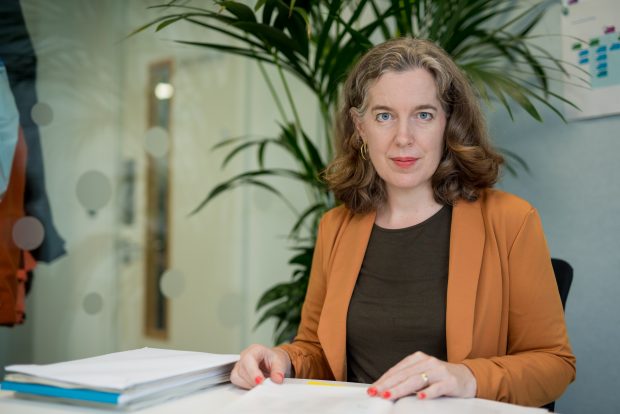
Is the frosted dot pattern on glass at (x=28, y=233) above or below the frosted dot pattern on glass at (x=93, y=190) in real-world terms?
below

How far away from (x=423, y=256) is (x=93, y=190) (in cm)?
166

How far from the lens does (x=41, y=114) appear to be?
226 cm

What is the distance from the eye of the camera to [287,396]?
3.00 feet

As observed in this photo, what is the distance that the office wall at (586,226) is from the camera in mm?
1914

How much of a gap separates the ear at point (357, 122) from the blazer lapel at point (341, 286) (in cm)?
23

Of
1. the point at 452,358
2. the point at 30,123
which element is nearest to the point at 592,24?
the point at 452,358

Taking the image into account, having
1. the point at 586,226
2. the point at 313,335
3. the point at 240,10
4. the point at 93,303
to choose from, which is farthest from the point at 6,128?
A: the point at 586,226

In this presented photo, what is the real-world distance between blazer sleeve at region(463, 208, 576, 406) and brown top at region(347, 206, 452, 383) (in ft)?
0.50

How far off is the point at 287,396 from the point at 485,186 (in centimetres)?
78

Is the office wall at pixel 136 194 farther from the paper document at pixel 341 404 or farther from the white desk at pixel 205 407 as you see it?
the paper document at pixel 341 404

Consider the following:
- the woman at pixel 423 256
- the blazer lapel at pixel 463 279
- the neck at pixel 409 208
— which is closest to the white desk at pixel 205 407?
the woman at pixel 423 256

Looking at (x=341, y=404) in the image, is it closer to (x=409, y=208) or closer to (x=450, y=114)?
(x=409, y=208)

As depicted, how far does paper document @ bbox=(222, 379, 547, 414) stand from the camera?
822 millimetres

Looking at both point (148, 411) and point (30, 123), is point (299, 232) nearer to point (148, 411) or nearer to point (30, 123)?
point (30, 123)
